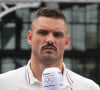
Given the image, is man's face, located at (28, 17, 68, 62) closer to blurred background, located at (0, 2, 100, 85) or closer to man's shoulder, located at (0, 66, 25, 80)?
man's shoulder, located at (0, 66, 25, 80)

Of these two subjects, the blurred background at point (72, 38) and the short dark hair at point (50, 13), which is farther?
the blurred background at point (72, 38)

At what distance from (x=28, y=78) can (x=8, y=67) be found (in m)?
19.2

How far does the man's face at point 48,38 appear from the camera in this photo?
6.34ft

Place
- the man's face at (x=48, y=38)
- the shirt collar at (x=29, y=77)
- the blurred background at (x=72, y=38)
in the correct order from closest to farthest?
the man's face at (x=48, y=38) → the shirt collar at (x=29, y=77) → the blurred background at (x=72, y=38)

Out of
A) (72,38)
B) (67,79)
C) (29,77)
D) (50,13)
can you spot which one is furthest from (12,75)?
(72,38)

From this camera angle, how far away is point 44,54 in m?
1.94

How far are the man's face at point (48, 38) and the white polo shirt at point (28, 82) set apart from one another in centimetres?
14

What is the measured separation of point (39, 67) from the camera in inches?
81.0

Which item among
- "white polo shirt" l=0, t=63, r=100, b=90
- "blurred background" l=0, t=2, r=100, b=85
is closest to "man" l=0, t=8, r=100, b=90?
"white polo shirt" l=0, t=63, r=100, b=90

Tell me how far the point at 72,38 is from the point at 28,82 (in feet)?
65.0

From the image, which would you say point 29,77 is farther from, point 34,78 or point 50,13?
point 50,13

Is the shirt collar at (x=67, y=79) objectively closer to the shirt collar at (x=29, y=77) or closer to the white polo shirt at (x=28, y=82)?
the white polo shirt at (x=28, y=82)

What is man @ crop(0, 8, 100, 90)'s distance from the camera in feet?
6.40

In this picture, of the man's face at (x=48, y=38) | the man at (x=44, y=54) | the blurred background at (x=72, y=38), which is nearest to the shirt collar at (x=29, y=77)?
the man at (x=44, y=54)
